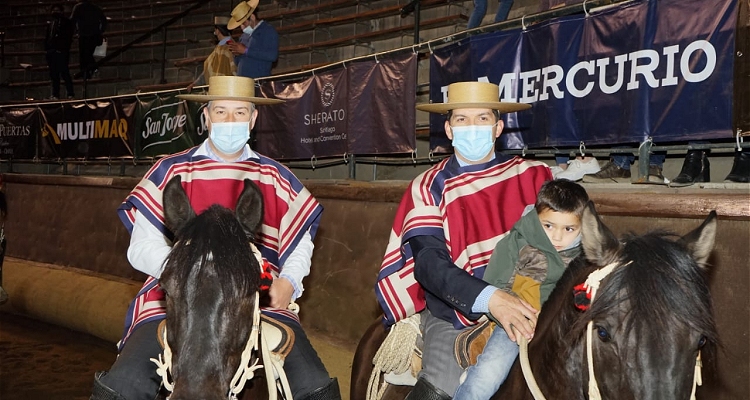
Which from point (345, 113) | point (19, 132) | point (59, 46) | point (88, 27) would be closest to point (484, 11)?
point (345, 113)

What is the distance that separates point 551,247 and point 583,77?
2.88 metres

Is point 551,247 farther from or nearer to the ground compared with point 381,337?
farther from the ground

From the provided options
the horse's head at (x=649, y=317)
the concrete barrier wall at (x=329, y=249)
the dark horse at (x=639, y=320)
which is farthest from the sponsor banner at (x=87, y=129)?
the horse's head at (x=649, y=317)

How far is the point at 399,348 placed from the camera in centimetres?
385

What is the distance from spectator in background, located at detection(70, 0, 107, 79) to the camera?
16844mm

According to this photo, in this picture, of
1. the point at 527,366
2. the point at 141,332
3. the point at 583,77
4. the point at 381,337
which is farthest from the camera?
the point at 583,77

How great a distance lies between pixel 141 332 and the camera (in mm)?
3527

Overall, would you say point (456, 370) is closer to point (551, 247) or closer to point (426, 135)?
point (551, 247)

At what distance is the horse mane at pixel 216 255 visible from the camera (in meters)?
2.85

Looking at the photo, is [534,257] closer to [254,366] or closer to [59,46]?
[254,366]

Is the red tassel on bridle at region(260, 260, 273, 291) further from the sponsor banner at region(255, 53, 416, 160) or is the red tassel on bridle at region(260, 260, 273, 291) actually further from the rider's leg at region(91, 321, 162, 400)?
the sponsor banner at region(255, 53, 416, 160)

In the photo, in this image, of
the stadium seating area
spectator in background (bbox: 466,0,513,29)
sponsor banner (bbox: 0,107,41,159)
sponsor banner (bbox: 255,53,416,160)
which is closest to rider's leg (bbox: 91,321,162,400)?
sponsor banner (bbox: 255,53,416,160)

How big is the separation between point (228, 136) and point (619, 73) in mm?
2848

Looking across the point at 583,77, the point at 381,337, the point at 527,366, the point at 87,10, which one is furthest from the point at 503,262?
the point at 87,10
